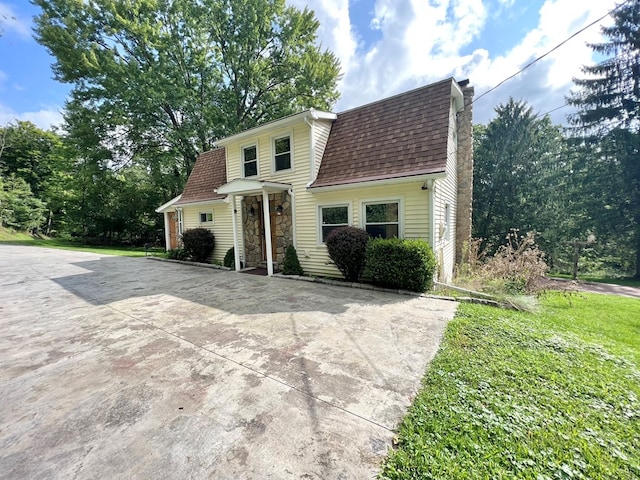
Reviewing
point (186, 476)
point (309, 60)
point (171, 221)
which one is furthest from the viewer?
point (309, 60)

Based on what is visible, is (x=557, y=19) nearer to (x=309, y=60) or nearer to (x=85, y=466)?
(x=85, y=466)

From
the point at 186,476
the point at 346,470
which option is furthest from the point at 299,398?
the point at 186,476

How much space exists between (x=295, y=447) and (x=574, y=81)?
25.8 metres

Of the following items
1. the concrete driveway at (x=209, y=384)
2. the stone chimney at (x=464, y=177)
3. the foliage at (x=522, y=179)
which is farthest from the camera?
the foliage at (x=522, y=179)

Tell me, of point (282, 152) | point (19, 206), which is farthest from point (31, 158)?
point (282, 152)

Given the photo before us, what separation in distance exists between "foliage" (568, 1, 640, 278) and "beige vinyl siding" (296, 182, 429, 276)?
17893 millimetres

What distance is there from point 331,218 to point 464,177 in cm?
589

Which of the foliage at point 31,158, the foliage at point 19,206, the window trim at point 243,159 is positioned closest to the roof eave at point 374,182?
the window trim at point 243,159

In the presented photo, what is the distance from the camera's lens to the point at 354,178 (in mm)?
7871

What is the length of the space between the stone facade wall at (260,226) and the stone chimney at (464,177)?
260 inches

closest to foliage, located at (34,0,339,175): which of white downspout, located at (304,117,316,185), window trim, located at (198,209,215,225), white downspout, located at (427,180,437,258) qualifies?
window trim, located at (198,209,215,225)

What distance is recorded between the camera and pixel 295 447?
83.4 inches

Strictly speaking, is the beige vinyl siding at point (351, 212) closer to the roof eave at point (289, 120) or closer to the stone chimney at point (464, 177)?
the roof eave at point (289, 120)

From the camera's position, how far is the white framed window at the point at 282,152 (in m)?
9.50
